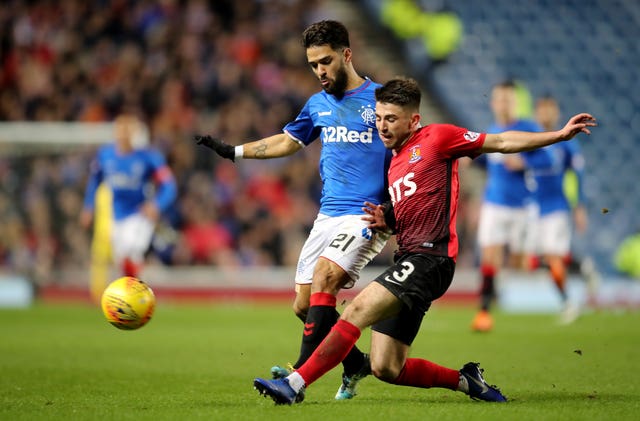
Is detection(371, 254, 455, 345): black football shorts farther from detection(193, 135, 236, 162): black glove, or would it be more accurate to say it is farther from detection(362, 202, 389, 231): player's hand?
detection(193, 135, 236, 162): black glove

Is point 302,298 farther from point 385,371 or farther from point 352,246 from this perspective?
point 385,371

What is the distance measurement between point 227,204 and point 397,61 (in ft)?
19.2

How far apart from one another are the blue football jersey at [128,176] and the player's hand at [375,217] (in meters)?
8.40

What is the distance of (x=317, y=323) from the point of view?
6461 millimetres

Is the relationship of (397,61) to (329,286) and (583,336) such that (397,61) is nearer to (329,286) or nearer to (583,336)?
(583,336)

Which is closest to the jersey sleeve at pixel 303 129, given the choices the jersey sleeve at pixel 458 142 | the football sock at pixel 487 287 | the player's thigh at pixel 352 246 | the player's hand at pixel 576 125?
the player's thigh at pixel 352 246

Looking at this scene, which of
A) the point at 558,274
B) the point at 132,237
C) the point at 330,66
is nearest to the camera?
the point at 330,66

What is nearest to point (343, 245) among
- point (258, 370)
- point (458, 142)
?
point (458, 142)

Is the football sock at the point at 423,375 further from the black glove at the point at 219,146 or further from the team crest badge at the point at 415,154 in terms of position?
the black glove at the point at 219,146

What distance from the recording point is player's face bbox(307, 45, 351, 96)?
677 centimetres

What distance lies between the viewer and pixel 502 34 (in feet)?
76.1

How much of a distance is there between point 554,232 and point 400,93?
780 cm

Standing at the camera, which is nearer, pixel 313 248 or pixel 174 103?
pixel 313 248

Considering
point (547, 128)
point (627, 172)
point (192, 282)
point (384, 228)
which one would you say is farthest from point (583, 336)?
point (627, 172)
